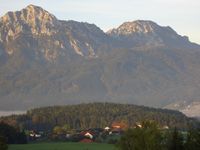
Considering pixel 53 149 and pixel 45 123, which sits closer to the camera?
pixel 53 149

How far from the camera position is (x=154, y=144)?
7112cm

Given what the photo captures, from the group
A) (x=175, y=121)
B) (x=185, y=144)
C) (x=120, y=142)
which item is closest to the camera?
(x=185, y=144)

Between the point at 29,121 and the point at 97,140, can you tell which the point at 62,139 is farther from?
the point at 29,121

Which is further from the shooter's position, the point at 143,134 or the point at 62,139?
the point at 62,139

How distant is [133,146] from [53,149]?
33782 mm

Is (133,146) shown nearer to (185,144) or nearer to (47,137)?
(185,144)

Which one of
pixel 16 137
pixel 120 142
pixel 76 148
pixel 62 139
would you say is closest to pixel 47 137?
pixel 62 139

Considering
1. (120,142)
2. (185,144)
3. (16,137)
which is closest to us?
(185,144)

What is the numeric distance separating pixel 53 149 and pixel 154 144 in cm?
3659

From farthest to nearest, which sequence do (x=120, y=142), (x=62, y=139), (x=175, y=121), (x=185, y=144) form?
(x=175, y=121) < (x=62, y=139) < (x=120, y=142) < (x=185, y=144)

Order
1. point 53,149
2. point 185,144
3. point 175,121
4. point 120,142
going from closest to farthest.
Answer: point 185,144, point 120,142, point 53,149, point 175,121

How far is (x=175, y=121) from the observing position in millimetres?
198250

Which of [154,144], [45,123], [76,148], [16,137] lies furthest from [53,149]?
[45,123]

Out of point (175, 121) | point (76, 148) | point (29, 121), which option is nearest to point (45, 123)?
point (29, 121)
